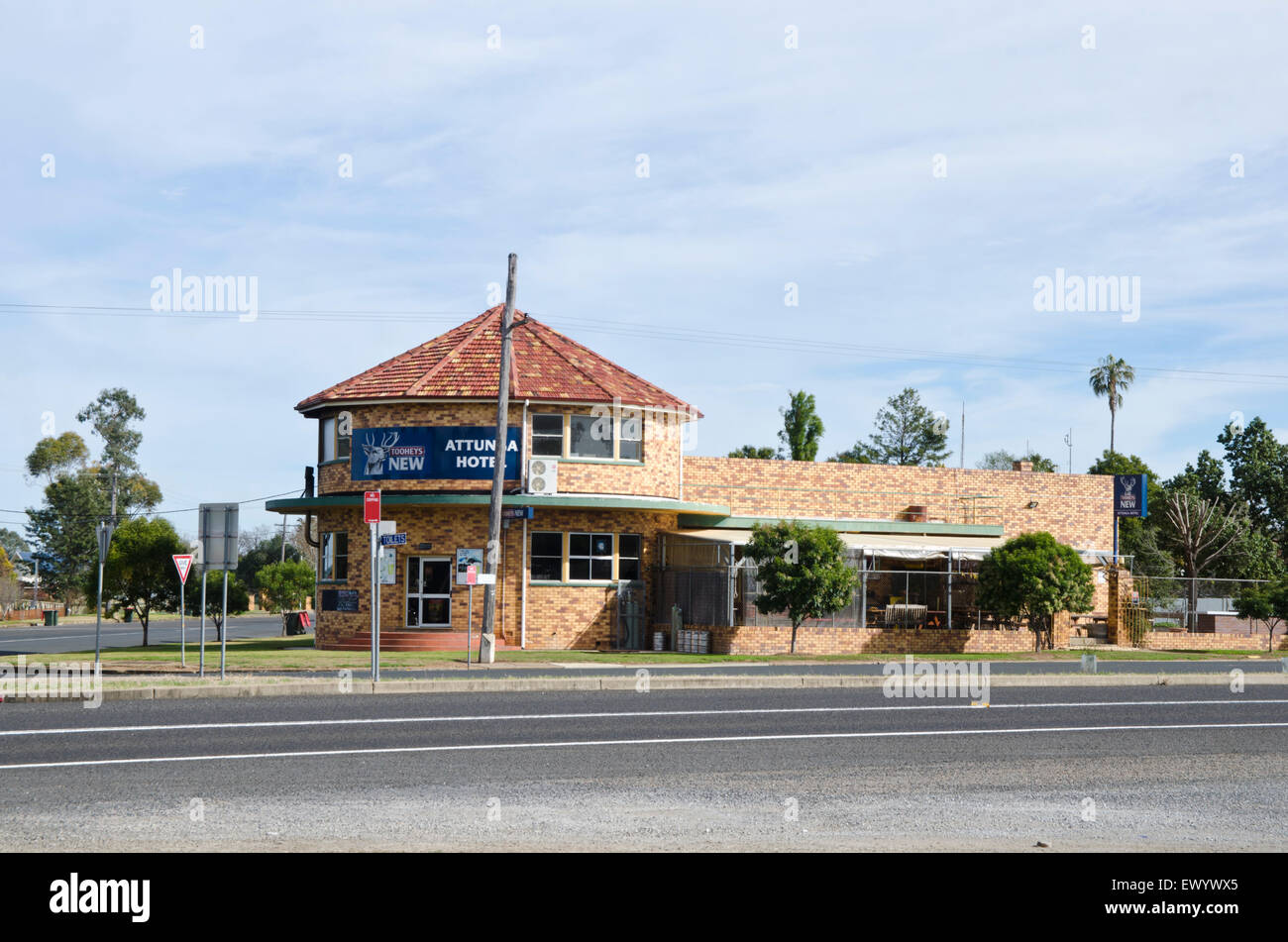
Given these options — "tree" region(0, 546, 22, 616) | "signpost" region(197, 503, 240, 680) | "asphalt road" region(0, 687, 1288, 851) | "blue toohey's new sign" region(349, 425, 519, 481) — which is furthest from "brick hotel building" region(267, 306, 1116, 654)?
"tree" region(0, 546, 22, 616)

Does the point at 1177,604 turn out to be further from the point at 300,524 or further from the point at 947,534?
the point at 300,524

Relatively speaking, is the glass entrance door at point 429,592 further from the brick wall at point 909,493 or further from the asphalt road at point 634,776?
the asphalt road at point 634,776

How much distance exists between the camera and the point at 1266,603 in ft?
125

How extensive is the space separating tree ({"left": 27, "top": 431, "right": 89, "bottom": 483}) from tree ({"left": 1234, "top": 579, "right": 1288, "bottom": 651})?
72.6m

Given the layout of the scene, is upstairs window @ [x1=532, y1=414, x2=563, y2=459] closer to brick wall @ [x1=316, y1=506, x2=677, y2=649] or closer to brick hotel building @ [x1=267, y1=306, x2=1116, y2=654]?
brick hotel building @ [x1=267, y1=306, x2=1116, y2=654]

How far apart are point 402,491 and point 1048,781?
23854 mm

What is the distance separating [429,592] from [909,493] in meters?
15.1

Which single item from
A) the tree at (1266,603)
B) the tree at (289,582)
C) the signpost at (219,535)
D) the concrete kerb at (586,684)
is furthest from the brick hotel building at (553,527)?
the tree at (289,582)

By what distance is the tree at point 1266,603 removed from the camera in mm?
37969

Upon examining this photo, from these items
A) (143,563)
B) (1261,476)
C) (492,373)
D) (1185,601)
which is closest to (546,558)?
(492,373)

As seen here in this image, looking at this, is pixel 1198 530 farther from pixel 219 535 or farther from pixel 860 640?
pixel 219 535

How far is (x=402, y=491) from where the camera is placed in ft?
108
